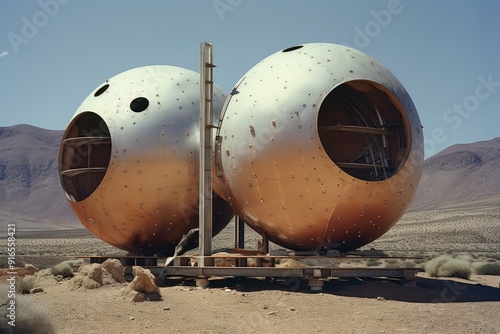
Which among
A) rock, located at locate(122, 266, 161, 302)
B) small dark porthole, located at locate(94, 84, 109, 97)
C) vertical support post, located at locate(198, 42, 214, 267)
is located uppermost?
small dark porthole, located at locate(94, 84, 109, 97)

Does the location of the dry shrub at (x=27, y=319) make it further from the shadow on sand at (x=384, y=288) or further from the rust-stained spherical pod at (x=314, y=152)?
the rust-stained spherical pod at (x=314, y=152)

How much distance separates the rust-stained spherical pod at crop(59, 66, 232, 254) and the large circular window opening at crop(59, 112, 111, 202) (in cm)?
2

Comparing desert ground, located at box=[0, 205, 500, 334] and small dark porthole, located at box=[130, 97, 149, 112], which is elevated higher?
small dark porthole, located at box=[130, 97, 149, 112]

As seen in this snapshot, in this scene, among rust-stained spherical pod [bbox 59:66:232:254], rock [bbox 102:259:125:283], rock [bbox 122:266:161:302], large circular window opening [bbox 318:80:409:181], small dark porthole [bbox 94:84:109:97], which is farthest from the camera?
small dark porthole [bbox 94:84:109:97]

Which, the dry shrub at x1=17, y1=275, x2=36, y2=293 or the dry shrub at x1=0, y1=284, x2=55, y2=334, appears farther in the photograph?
the dry shrub at x1=17, y1=275, x2=36, y2=293

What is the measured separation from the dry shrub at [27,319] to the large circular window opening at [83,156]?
8.13 meters

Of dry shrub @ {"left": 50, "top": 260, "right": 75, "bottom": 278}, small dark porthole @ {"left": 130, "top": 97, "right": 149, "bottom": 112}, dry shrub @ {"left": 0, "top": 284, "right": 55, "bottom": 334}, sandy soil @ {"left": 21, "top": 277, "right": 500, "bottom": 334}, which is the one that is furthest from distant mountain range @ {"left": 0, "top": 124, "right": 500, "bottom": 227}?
dry shrub @ {"left": 0, "top": 284, "right": 55, "bottom": 334}

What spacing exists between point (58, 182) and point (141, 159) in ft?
405

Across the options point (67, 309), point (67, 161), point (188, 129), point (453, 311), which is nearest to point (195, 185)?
point (188, 129)

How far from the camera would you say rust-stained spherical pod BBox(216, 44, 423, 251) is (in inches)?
504

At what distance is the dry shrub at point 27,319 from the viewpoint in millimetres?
7708

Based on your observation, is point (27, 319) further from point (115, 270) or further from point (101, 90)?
point (101, 90)

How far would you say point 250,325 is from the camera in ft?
33.4

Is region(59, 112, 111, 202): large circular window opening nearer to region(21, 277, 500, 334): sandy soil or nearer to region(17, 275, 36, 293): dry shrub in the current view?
region(17, 275, 36, 293): dry shrub
